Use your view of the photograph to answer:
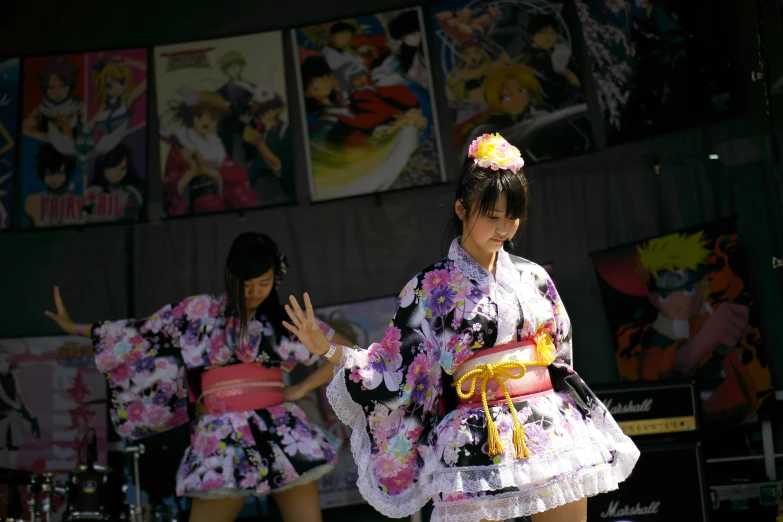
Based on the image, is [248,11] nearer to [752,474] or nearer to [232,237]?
[232,237]

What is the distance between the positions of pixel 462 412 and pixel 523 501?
34cm

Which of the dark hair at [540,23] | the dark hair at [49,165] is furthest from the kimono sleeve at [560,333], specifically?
the dark hair at [49,165]

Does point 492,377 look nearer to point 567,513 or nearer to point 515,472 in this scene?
point 515,472

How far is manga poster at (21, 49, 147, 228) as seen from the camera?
594 centimetres

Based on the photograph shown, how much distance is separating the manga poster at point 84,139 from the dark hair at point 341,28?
1.15 metres

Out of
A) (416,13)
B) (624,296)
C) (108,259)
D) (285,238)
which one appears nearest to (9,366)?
(108,259)

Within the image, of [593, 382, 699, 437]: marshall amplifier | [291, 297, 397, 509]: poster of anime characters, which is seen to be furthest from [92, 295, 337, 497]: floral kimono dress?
[593, 382, 699, 437]: marshall amplifier

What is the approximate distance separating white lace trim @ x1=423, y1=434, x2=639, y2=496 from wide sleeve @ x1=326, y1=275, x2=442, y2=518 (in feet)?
0.56

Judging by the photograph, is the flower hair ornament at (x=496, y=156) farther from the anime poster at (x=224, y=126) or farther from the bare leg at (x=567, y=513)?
the anime poster at (x=224, y=126)

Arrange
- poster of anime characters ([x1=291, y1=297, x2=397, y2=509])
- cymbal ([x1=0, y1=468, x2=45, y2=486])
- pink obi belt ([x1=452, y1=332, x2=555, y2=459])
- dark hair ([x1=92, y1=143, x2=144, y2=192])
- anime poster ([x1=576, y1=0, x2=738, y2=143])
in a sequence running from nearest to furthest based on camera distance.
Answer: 1. pink obi belt ([x1=452, y1=332, x2=555, y2=459])
2. cymbal ([x1=0, y1=468, x2=45, y2=486])
3. anime poster ([x1=576, y1=0, x2=738, y2=143])
4. poster of anime characters ([x1=291, y1=297, x2=397, y2=509])
5. dark hair ([x1=92, y1=143, x2=144, y2=192])

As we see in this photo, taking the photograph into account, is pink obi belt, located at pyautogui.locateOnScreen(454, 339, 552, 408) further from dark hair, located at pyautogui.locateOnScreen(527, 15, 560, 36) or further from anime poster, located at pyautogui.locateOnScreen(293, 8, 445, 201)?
dark hair, located at pyautogui.locateOnScreen(527, 15, 560, 36)

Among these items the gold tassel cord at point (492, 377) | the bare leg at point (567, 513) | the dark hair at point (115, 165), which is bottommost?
the bare leg at point (567, 513)

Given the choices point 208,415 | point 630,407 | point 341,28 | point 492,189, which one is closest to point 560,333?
point 492,189

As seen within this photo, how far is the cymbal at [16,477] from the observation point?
15.3 feet
